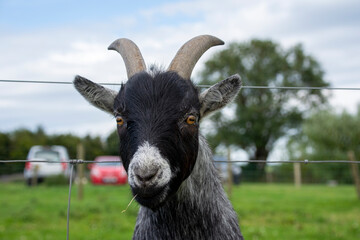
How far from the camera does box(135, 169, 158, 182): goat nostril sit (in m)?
2.45

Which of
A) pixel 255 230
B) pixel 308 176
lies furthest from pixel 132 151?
pixel 308 176

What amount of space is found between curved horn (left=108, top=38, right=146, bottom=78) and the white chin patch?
85cm

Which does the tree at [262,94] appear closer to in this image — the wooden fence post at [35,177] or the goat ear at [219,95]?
the wooden fence post at [35,177]

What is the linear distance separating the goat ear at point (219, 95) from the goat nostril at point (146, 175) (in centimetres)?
85

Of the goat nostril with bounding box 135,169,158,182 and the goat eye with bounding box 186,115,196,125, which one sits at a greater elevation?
the goat eye with bounding box 186,115,196,125

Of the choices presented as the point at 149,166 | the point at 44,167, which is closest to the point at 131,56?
the point at 149,166

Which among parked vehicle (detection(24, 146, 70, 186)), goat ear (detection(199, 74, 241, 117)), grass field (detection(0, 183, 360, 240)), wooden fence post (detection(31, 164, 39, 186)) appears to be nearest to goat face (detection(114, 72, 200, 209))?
goat ear (detection(199, 74, 241, 117))

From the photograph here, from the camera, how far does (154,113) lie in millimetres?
2787

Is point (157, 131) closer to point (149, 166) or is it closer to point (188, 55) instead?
point (149, 166)

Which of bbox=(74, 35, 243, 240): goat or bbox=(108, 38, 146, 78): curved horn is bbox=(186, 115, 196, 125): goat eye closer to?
bbox=(74, 35, 243, 240): goat

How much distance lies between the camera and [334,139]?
2055 cm

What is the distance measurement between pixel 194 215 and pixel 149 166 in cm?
85

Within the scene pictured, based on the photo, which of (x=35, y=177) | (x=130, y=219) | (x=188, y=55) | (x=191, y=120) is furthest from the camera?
(x=35, y=177)

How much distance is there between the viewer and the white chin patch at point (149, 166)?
8.09 feet
